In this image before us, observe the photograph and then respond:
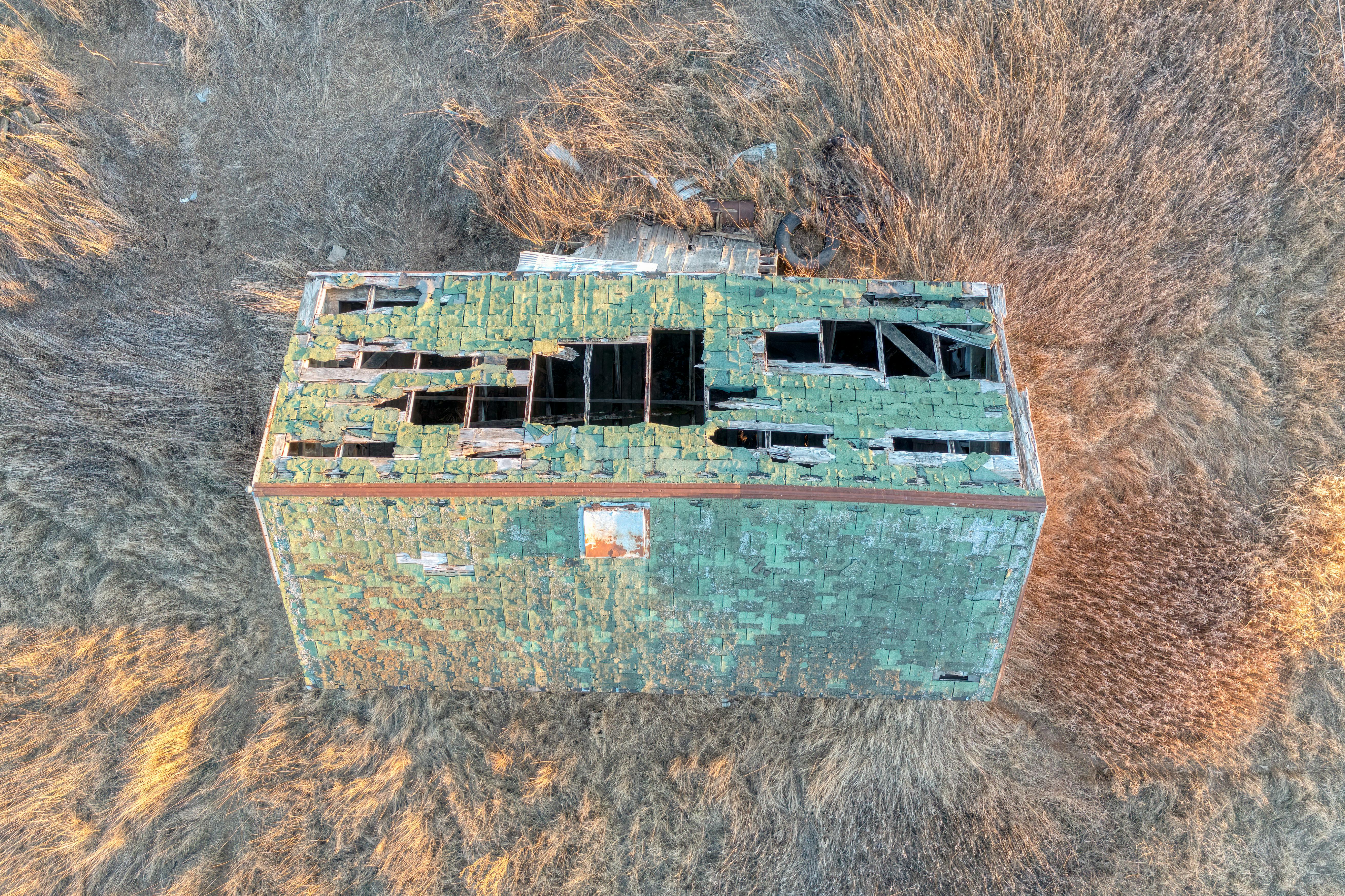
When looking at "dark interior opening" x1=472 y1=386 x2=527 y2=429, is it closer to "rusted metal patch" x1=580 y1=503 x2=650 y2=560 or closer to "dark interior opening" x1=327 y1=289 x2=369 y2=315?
"dark interior opening" x1=327 y1=289 x2=369 y2=315

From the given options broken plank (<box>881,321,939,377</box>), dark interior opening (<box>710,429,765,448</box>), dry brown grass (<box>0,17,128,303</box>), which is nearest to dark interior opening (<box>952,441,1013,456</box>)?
broken plank (<box>881,321,939,377</box>)

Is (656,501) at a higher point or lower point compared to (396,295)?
lower

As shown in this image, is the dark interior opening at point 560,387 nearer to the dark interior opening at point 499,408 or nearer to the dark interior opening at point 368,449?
the dark interior opening at point 499,408

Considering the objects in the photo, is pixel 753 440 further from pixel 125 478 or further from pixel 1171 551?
pixel 125 478

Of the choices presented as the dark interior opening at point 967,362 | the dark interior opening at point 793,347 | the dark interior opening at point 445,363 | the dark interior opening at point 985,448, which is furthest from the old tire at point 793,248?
the dark interior opening at point 445,363

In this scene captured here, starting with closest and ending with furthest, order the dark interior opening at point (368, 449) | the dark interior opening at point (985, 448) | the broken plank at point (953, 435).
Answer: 1. the broken plank at point (953, 435)
2. the dark interior opening at point (985, 448)
3. the dark interior opening at point (368, 449)

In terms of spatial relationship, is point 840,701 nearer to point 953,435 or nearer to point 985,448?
point 985,448

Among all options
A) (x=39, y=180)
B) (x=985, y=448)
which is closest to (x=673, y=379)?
(x=985, y=448)
